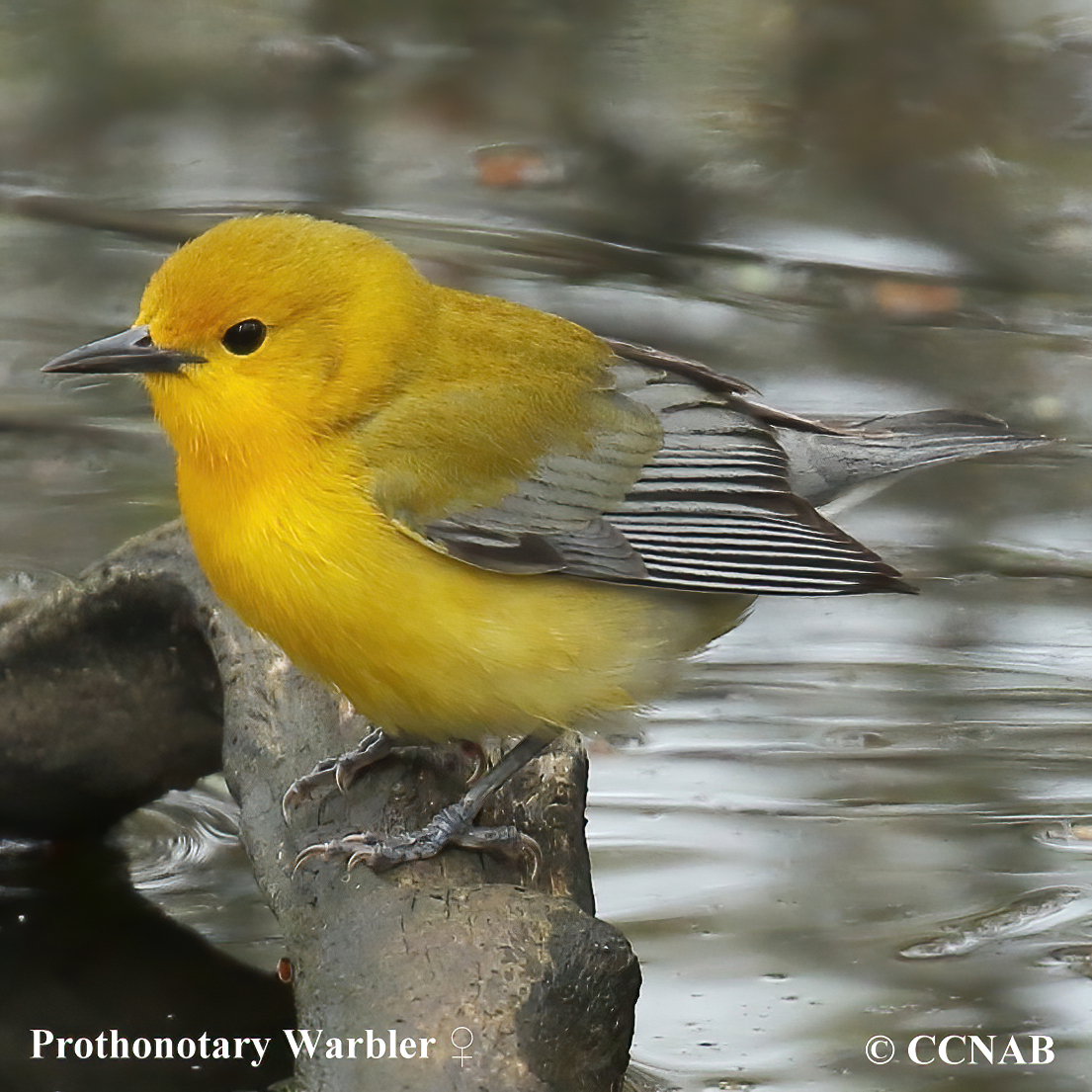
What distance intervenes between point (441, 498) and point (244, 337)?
53cm

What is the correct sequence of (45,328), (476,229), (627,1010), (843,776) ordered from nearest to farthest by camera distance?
(627,1010)
(843,776)
(45,328)
(476,229)

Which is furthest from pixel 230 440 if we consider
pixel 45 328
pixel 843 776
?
pixel 45 328

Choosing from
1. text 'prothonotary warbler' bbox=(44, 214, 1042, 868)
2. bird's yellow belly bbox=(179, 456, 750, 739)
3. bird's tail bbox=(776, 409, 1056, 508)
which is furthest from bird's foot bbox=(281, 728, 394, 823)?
bird's tail bbox=(776, 409, 1056, 508)

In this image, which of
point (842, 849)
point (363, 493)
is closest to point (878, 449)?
point (842, 849)

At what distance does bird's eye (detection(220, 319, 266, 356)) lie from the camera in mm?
4207

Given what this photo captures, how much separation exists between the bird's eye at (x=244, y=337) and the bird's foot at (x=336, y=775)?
35.3 inches

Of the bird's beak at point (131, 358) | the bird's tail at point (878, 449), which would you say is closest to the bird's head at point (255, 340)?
the bird's beak at point (131, 358)

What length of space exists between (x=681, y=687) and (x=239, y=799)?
1.03 meters

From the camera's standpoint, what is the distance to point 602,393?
15.6 feet

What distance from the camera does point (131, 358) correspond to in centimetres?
417

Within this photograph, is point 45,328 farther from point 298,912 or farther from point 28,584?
point 298,912

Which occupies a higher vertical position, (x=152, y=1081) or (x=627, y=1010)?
(x=627, y=1010)

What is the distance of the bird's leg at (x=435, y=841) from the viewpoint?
4.16 meters

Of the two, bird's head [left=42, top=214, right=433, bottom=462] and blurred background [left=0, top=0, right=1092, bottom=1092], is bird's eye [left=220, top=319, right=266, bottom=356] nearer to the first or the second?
bird's head [left=42, top=214, right=433, bottom=462]
